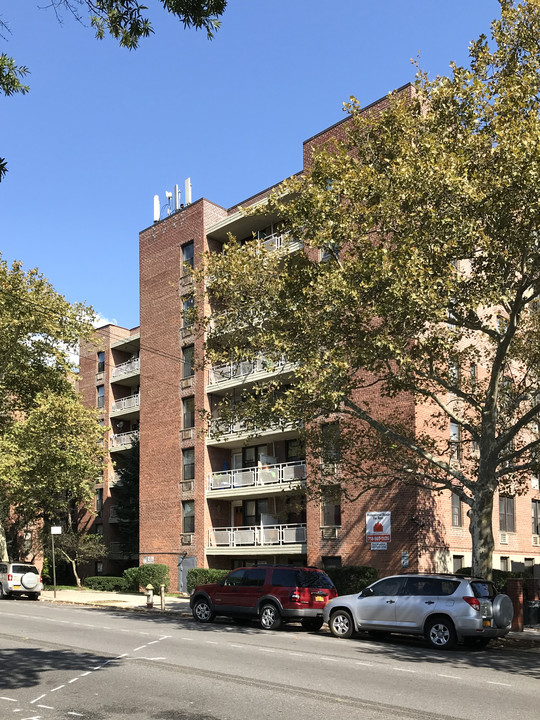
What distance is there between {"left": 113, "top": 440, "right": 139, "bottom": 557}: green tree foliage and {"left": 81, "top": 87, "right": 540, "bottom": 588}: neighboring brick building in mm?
4128

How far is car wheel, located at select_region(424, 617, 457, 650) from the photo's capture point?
55.2 feet

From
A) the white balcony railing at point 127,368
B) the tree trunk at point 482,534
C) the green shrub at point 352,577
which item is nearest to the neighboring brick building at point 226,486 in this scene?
the green shrub at point 352,577

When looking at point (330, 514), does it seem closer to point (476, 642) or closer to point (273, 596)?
point (273, 596)

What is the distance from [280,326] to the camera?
20031 millimetres

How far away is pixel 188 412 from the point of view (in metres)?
40.7

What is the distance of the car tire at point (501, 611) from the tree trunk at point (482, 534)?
7.95 ft

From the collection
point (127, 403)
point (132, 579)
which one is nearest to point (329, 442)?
point (132, 579)

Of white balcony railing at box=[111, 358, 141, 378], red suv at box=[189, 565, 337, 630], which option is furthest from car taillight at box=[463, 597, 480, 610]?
white balcony railing at box=[111, 358, 141, 378]

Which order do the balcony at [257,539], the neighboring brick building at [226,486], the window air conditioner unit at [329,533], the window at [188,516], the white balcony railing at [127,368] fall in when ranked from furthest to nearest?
the white balcony railing at [127,368] → the window at [188,516] → the balcony at [257,539] → the window air conditioner unit at [329,533] → the neighboring brick building at [226,486]

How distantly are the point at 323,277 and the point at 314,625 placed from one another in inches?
376

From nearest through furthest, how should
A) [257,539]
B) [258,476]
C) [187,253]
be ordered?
[257,539]
[258,476]
[187,253]

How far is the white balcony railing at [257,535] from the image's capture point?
34.3m

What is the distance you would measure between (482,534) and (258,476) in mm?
17219

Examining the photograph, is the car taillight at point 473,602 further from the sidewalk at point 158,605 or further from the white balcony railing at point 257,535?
the white balcony railing at point 257,535
